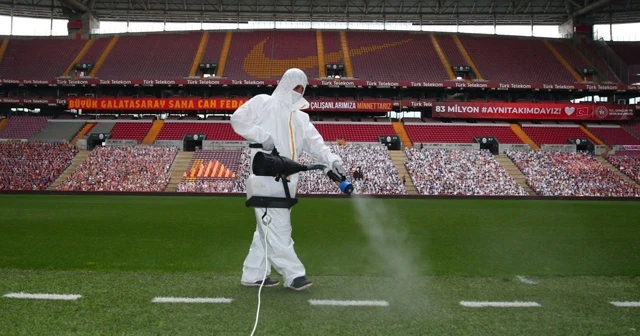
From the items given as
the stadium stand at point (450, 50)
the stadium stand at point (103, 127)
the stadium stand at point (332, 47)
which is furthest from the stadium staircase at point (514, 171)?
the stadium stand at point (103, 127)

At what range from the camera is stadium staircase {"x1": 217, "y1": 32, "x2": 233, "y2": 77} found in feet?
165

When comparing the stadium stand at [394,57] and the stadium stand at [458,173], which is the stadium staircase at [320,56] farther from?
the stadium stand at [458,173]

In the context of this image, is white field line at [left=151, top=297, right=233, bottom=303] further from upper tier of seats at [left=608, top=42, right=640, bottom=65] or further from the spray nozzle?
upper tier of seats at [left=608, top=42, right=640, bottom=65]

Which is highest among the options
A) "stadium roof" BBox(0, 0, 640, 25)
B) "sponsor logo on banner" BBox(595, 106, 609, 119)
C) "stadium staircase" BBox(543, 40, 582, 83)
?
"stadium roof" BBox(0, 0, 640, 25)

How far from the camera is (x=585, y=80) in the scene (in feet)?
166

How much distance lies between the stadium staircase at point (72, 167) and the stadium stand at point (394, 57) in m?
24.2

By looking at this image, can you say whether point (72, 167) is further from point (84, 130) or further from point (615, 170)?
point (615, 170)

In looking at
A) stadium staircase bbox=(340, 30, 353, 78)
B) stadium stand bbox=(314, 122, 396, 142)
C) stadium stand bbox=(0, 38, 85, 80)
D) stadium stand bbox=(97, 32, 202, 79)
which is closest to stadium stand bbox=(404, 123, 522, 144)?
stadium stand bbox=(314, 122, 396, 142)

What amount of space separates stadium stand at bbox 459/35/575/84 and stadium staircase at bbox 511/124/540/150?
4.90 m

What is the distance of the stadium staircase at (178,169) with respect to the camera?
119 feet

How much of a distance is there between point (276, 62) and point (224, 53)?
572 centimetres

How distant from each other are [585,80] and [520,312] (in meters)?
51.8

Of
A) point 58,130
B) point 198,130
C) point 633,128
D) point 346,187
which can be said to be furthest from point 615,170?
point 58,130

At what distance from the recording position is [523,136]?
4541 cm
